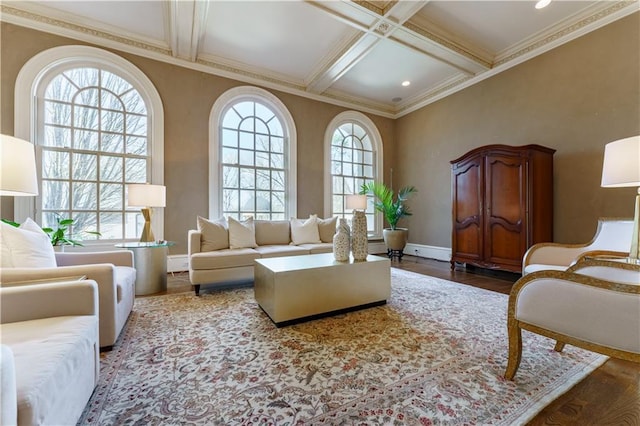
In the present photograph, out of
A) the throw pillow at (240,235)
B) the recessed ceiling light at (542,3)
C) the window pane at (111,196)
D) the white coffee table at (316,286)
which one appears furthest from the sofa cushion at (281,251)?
the recessed ceiling light at (542,3)

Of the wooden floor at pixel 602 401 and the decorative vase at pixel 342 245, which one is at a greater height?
the decorative vase at pixel 342 245

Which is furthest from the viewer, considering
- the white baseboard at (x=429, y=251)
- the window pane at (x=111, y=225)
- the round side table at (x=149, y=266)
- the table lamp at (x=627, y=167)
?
the white baseboard at (x=429, y=251)

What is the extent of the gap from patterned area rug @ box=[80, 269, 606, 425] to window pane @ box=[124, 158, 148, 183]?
7.16ft

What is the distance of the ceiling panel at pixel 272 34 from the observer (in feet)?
9.95

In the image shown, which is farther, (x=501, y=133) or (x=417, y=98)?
(x=417, y=98)

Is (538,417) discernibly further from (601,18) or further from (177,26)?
(177,26)

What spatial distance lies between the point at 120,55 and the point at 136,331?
3656 mm

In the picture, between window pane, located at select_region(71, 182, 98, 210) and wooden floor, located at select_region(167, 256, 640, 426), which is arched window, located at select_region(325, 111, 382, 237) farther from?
wooden floor, located at select_region(167, 256, 640, 426)

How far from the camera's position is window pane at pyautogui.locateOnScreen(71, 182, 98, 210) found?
3.34 metres

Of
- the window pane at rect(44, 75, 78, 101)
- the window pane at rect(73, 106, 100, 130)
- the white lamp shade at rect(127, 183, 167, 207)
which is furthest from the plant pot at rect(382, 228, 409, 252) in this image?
the window pane at rect(44, 75, 78, 101)

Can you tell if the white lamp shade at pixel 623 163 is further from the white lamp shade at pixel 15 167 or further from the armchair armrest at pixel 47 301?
the white lamp shade at pixel 15 167

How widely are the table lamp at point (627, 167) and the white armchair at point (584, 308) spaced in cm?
69

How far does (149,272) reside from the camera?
284 centimetres

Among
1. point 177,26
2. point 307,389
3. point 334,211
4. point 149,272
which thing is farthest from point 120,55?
point 307,389
